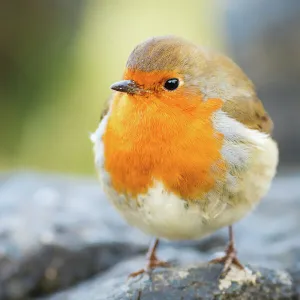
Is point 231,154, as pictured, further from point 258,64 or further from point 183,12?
point 183,12

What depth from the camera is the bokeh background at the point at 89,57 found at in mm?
6051

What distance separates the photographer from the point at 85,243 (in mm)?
3316

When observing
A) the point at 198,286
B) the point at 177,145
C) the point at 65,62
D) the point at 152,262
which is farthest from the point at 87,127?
the point at 177,145

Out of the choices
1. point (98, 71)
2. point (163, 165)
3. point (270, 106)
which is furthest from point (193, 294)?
point (98, 71)

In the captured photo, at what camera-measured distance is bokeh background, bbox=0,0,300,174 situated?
19.9 ft

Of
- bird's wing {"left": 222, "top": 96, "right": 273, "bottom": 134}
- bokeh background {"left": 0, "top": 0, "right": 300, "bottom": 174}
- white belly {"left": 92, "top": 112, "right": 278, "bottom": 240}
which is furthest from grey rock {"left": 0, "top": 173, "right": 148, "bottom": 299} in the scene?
bokeh background {"left": 0, "top": 0, "right": 300, "bottom": 174}

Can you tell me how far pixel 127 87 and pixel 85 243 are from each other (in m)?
1.13

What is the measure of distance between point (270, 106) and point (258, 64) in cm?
43

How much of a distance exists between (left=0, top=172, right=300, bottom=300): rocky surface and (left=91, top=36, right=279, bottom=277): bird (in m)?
0.42

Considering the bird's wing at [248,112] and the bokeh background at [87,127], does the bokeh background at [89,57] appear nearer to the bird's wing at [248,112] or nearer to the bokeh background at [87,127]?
the bokeh background at [87,127]

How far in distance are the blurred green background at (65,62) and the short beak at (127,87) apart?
3.52 meters

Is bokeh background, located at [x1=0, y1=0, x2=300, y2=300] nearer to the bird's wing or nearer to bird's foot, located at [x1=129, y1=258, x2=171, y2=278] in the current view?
bird's foot, located at [x1=129, y1=258, x2=171, y2=278]

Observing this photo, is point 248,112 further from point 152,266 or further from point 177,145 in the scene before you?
point 152,266

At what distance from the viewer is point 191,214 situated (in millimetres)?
2635
